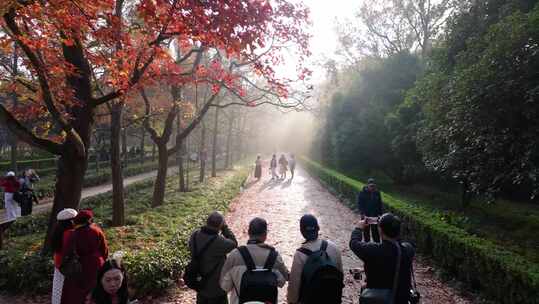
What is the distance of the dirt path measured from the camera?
6.78 metres

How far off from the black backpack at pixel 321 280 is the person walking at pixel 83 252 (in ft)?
9.11

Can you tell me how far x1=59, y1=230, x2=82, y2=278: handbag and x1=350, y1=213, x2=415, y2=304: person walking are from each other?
3400 mm

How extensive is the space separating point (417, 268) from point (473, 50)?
7890 millimetres

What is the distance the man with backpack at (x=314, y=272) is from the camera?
332 cm

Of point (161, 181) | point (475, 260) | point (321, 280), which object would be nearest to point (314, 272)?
point (321, 280)

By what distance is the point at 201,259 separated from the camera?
12.5 feet

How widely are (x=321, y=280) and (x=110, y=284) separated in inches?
77.0

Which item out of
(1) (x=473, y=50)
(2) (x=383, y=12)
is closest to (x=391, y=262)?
(1) (x=473, y=50)

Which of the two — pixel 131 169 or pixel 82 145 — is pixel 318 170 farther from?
pixel 82 145

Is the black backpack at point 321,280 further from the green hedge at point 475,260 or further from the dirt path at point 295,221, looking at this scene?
the green hedge at point 475,260

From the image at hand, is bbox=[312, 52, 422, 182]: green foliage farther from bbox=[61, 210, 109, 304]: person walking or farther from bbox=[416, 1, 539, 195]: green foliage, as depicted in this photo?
bbox=[61, 210, 109, 304]: person walking

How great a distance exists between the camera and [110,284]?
10.4ft

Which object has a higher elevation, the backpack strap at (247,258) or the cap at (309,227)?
the cap at (309,227)

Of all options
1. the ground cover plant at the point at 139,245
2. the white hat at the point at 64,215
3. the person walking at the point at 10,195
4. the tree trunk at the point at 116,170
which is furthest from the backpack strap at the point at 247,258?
the person walking at the point at 10,195
